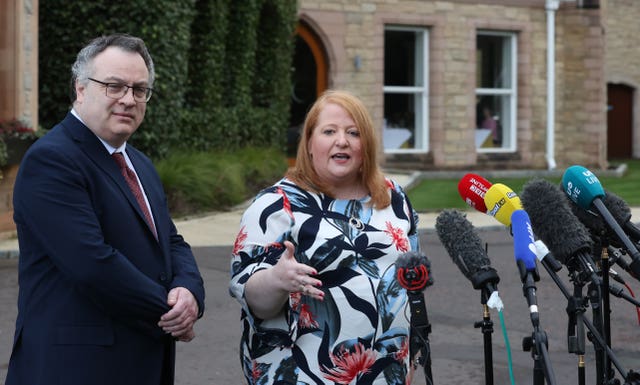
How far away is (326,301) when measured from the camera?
3.69 metres

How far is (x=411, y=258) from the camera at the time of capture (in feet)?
10.8

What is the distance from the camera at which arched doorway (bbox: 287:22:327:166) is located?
2462 cm

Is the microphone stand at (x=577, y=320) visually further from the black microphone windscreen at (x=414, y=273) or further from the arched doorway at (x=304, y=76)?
the arched doorway at (x=304, y=76)

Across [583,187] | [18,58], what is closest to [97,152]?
[583,187]

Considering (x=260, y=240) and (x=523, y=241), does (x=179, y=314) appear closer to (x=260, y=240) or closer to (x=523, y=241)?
(x=260, y=240)

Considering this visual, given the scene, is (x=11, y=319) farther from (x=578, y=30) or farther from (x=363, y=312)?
(x=578, y=30)

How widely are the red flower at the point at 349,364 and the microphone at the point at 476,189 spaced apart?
59 cm

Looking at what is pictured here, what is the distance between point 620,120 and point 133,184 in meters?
38.5

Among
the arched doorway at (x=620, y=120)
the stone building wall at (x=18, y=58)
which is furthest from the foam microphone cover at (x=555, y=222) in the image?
the arched doorway at (x=620, y=120)

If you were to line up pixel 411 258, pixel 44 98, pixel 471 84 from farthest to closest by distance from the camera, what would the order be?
pixel 471 84 < pixel 44 98 < pixel 411 258

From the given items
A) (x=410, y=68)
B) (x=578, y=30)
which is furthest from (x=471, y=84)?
(x=578, y=30)

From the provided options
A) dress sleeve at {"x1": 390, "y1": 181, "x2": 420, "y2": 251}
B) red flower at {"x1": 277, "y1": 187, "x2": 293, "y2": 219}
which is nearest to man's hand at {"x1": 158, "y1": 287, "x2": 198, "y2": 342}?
red flower at {"x1": 277, "y1": 187, "x2": 293, "y2": 219}

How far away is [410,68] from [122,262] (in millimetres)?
22949

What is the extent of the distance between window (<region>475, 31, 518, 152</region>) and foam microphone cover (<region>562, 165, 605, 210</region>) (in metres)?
23.0
